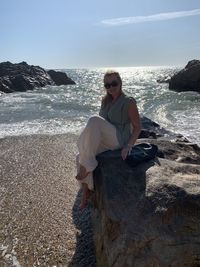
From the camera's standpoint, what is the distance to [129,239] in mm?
3783

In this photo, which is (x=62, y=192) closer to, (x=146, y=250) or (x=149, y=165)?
(x=149, y=165)

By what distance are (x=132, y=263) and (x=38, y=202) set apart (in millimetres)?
3365

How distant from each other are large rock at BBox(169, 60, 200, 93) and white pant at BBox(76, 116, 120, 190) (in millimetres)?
32661

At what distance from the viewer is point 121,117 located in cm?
554

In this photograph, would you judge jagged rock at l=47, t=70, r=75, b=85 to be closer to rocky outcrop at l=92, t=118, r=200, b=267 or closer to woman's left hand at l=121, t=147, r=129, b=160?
woman's left hand at l=121, t=147, r=129, b=160

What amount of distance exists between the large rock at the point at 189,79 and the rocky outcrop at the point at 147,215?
109ft

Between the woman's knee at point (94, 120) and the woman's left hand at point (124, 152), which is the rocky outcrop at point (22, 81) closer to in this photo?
the woman's knee at point (94, 120)

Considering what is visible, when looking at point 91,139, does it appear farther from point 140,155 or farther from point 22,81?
point 22,81

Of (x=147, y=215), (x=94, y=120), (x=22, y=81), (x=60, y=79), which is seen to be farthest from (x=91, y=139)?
(x=60, y=79)

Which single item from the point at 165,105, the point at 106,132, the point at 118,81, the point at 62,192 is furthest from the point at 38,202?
the point at 165,105

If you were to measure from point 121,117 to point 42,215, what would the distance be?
2075 millimetres

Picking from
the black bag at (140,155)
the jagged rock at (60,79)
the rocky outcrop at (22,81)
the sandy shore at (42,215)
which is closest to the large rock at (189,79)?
the rocky outcrop at (22,81)

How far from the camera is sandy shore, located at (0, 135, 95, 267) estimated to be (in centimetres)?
506

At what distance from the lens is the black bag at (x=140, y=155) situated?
491cm
